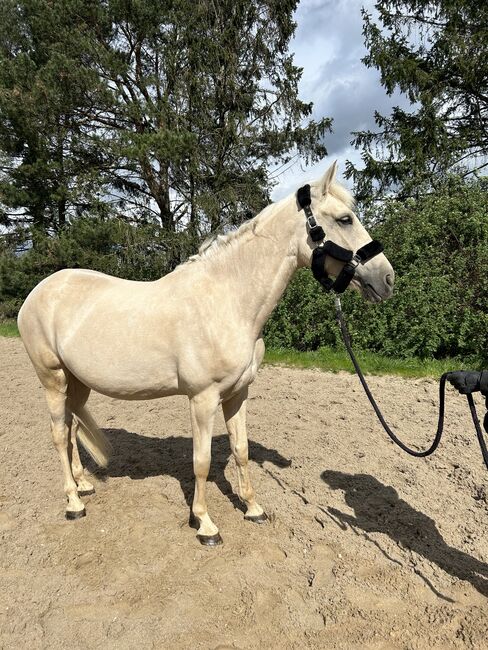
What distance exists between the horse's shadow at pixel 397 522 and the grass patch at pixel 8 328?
12.7 m

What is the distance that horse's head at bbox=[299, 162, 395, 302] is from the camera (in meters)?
2.55

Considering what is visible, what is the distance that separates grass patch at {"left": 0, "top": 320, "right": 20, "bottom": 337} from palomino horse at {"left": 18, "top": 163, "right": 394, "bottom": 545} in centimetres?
1184

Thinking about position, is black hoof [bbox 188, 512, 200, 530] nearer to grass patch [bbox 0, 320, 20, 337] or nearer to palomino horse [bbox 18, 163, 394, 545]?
palomino horse [bbox 18, 163, 394, 545]

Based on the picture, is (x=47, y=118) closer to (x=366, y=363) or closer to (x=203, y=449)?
(x=366, y=363)

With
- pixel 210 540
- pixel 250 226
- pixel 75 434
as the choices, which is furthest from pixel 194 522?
pixel 250 226

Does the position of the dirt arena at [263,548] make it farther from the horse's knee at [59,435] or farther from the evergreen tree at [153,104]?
the evergreen tree at [153,104]

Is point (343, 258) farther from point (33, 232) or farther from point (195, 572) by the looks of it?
point (33, 232)

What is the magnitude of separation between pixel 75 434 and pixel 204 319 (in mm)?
1840

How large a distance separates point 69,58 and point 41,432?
10.9 metres

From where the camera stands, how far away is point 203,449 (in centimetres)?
295

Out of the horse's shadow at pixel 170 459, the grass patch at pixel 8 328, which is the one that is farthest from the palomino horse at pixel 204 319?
the grass patch at pixel 8 328

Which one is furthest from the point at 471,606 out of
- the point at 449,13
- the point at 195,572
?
the point at 449,13

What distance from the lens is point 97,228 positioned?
1228 cm

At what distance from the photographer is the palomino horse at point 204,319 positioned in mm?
2645
